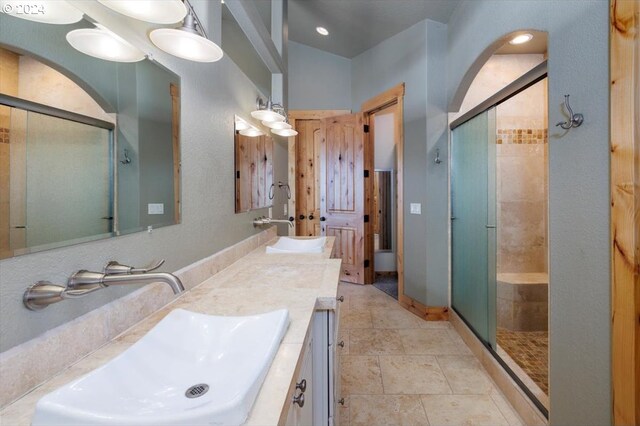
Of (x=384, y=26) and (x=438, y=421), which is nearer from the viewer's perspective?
(x=438, y=421)

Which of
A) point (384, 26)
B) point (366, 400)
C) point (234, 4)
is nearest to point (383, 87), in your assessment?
point (384, 26)

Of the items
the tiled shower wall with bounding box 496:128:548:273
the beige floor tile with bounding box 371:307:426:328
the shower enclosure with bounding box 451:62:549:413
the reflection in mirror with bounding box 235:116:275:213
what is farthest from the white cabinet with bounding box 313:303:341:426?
the tiled shower wall with bounding box 496:128:548:273

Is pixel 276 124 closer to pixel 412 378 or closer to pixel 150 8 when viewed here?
pixel 150 8

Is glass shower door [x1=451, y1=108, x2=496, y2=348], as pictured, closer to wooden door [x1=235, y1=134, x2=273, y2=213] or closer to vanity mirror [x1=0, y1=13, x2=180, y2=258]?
wooden door [x1=235, y1=134, x2=273, y2=213]

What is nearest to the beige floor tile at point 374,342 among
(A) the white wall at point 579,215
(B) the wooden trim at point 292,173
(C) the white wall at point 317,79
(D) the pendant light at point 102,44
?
(A) the white wall at point 579,215

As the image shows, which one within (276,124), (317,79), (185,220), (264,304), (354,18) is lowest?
(264,304)

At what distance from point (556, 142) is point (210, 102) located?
1.73 metres


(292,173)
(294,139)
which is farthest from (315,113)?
(292,173)

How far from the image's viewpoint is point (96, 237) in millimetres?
914

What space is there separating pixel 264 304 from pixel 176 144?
2.61ft

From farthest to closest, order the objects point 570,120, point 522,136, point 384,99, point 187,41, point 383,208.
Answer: point 383,208 → point 384,99 → point 522,136 → point 570,120 → point 187,41

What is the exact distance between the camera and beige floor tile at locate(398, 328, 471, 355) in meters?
2.54

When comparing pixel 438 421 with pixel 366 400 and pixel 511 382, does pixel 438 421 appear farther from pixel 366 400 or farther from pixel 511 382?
pixel 511 382

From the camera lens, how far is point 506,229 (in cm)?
327
